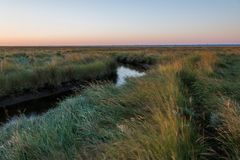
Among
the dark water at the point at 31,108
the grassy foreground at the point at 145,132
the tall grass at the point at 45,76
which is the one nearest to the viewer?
the grassy foreground at the point at 145,132

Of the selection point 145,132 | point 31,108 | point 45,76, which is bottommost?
point 31,108

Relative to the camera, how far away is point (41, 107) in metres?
11.5

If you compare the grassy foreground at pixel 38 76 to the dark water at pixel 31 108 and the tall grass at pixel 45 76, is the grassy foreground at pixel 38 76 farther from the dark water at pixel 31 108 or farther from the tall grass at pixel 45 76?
the dark water at pixel 31 108

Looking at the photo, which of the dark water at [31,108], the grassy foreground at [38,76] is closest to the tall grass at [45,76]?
the grassy foreground at [38,76]

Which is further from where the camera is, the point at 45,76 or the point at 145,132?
the point at 45,76

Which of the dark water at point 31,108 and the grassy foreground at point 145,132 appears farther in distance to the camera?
the dark water at point 31,108

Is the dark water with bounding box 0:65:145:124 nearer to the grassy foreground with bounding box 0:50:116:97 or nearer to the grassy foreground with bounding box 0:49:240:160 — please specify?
the grassy foreground with bounding box 0:50:116:97

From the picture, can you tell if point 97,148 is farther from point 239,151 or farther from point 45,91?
point 45,91

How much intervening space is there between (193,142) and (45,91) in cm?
1206

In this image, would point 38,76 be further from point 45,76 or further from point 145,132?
point 145,132

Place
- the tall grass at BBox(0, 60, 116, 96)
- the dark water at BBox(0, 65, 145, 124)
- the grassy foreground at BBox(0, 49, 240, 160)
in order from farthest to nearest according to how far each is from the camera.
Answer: the tall grass at BBox(0, 60, 116, 96) < the dark water at BBox(0, 65, 145, 124) < the grassy foreground at BBox(0, 49, 240, 160)

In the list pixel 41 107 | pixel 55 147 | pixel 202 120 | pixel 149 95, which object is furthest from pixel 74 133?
pixel 41 107

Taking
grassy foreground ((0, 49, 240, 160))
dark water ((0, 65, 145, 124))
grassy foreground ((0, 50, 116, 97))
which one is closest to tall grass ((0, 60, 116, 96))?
grassy foreground ((0, 50, 116, 97))

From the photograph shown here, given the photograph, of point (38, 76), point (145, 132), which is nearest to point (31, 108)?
point (38, 76)
